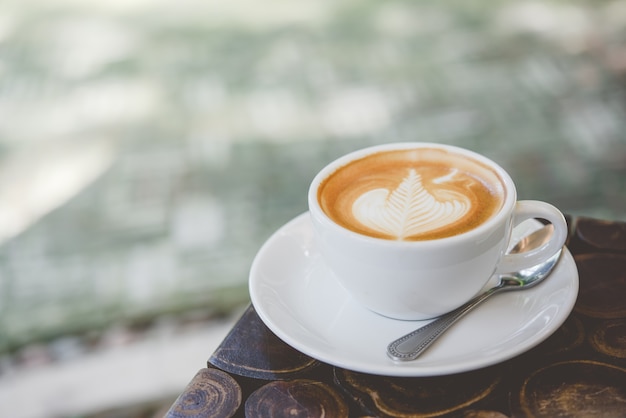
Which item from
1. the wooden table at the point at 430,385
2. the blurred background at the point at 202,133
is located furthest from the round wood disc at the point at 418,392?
the blurred background at the point at 202,133

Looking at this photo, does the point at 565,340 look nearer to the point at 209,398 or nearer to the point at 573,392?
the point at 573,392

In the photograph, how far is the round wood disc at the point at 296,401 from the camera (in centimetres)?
51

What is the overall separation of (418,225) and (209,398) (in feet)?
0.70

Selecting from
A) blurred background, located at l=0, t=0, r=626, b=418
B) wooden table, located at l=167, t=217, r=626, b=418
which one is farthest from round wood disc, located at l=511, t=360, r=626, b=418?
blurred background, located at l=0, t=0, r=626, b=418

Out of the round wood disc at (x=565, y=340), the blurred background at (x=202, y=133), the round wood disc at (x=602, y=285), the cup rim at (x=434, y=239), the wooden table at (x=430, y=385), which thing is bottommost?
the blurred background at (x=202, y=133)

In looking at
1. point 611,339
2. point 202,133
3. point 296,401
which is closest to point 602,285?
point 611,339

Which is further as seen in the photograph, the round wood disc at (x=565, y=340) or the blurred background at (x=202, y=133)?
the blurred background at (x=202, y=133)

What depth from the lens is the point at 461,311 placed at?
0.56m

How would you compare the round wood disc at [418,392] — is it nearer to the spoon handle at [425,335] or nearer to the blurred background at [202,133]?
the spoon handle at [425,335]

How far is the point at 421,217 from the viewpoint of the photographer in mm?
574

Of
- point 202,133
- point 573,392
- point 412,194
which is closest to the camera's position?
point 573,392

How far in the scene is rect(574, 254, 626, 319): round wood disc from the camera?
585mm

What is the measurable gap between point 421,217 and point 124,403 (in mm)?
717

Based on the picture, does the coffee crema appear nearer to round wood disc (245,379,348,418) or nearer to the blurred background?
round wood disc (245,379,348,418)
